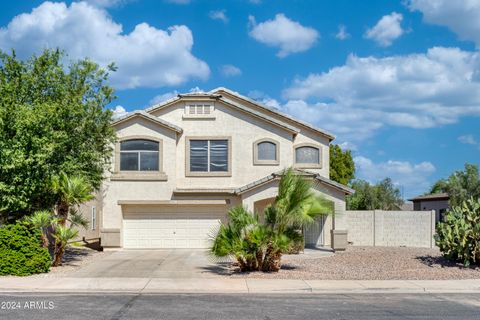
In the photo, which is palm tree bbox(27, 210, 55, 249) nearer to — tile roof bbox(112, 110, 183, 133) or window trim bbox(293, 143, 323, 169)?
tile roof bbox(112, 110, 183, 133)

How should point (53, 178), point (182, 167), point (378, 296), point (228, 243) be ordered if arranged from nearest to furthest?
point (378, 296) → point (228, 243) → point (53, 178) → point (182, 167)

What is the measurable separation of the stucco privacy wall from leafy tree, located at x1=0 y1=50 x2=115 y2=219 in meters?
13.8

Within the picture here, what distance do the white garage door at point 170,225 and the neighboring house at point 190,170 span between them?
48 millimetres

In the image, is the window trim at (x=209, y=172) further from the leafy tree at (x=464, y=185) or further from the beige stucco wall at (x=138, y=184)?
the leafy tree at (x=464, y=185)

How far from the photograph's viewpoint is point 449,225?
2070cm

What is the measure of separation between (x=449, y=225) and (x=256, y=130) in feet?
36.7

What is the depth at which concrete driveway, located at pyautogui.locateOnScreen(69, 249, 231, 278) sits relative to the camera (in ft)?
60.7

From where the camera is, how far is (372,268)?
65.5 feet

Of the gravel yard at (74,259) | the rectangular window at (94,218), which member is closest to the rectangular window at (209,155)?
the gravel yard at (74,259)

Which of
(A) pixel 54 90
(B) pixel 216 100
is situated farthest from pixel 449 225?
(A) pixel 54 90

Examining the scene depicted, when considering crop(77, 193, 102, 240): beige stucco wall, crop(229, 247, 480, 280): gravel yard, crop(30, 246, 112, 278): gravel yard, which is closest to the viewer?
crop(229, 247, 480, 280): gravel yard

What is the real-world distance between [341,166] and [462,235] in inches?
1218

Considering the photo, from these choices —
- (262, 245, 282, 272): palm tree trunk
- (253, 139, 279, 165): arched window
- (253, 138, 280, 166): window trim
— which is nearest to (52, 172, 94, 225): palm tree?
(262, 245, 282, 272): palm tree trunk

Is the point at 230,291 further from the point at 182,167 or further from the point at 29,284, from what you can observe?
the point at 182,167
